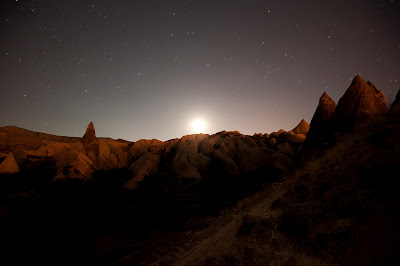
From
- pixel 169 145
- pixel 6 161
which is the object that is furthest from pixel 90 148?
pixel 169 145

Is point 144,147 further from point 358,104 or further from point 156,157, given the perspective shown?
point 358,104

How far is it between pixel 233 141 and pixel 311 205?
30.1 m

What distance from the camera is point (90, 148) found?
28.6 metres

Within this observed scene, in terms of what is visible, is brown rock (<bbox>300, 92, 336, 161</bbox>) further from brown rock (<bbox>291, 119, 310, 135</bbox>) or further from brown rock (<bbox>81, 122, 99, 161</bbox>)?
brown rock (<bbox>81, 122, 99, 161</bbox>)

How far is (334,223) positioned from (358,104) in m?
14.0

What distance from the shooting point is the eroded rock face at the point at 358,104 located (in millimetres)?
12908

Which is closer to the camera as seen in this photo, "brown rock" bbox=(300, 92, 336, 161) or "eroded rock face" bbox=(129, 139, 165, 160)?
"brown rock" bbox=(300, 92, 336, 161)

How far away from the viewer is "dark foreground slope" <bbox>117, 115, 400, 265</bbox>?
315 centimetres

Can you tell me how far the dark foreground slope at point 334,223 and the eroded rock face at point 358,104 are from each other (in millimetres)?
8446

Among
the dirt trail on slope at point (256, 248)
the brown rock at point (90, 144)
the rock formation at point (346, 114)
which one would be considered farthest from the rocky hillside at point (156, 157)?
the dirt trail on slope at point (256, 248)

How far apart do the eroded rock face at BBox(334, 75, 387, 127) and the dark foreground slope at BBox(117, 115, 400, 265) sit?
8.45 metres

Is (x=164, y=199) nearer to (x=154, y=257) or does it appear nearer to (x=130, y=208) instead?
(x=130, y=208)

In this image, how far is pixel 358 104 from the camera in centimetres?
1345

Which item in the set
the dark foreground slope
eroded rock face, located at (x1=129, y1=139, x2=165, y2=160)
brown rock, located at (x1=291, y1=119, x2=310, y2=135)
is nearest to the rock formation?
the dark foreground slope
